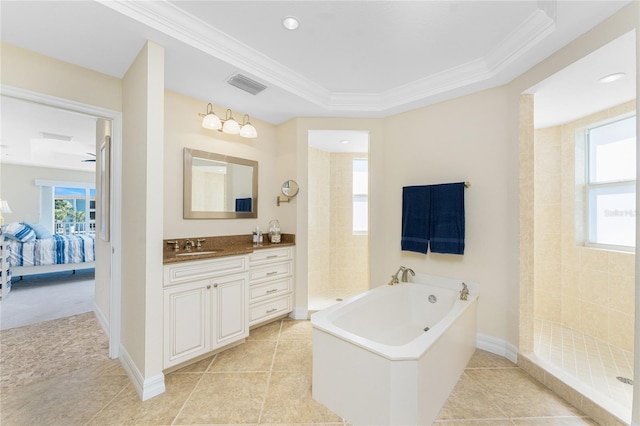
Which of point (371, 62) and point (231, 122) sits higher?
point (371, 62)

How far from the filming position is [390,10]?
1.68 metres

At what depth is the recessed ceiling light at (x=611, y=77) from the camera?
1923 millimetres

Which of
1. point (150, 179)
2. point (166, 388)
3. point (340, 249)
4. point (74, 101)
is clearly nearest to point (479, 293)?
point (340, 249)

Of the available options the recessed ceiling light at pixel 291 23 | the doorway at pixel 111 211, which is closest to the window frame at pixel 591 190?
the recessed ceiling light at pixel 291 23

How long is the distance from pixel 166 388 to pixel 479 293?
274 cm

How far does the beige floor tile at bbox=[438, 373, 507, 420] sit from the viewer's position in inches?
63.5

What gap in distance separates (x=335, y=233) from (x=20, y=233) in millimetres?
A: 5485

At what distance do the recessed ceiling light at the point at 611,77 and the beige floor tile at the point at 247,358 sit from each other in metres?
3.45

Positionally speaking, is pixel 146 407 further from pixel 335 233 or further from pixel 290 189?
pixel 335 233

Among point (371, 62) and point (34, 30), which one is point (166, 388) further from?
point (371, 62)

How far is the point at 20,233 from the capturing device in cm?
454

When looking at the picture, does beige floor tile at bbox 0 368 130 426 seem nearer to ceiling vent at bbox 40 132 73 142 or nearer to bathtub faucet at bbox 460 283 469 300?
bathtub faucet at bbox 460 283 469 300

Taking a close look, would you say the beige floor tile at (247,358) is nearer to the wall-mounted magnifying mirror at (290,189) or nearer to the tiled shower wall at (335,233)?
the wall-mounted magnifying mirror at (290,189)

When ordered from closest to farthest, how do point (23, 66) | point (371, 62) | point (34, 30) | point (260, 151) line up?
point (34, 30)
point (23, 66)
point (371, 62)
point (260, 151)
